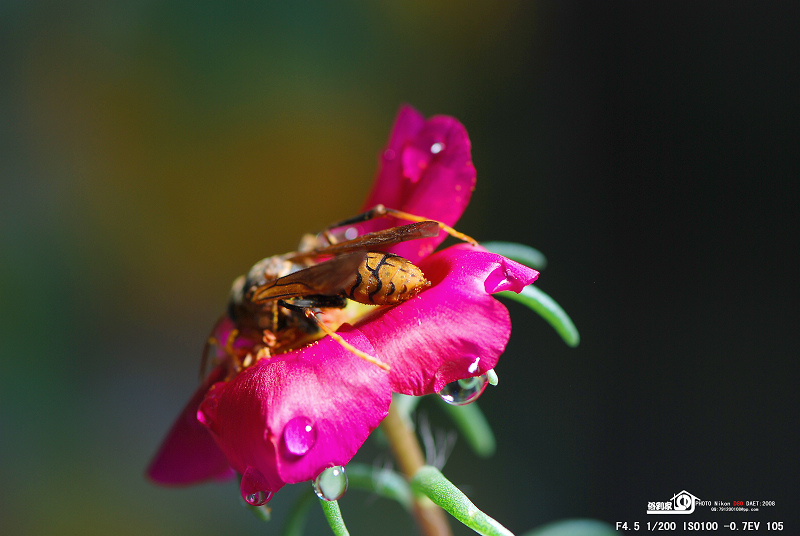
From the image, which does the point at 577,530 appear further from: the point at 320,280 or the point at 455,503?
the point at 320,280

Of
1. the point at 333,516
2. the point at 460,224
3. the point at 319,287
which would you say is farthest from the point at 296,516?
the point at 460,224

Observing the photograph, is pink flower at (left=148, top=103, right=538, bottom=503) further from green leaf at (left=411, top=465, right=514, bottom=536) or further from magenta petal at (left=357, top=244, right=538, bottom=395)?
green leaf at (left=411, top=465, right=514, bottom=536)

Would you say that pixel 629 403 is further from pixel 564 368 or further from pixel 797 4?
pixel 797 4

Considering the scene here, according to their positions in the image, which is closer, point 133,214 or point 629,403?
point 629,403

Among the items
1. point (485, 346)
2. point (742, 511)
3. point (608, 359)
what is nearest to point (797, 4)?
point (608, 359)

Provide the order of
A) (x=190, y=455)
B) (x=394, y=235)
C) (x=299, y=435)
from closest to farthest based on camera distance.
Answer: (x=299, y=435)
(x=394, y=235)
(x=190, y=455)

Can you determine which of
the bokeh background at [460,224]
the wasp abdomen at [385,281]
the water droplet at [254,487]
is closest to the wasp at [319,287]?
the wasp abdomen at [385,281]

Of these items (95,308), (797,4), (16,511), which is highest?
(797,4)
